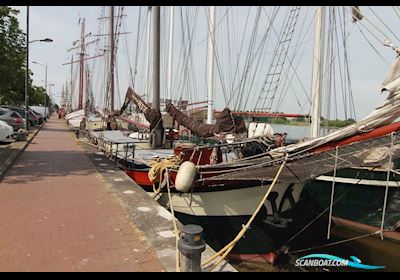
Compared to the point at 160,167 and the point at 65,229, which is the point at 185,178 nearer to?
the point at 160,167

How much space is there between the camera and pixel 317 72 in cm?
1198

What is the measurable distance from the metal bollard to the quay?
1.15ft

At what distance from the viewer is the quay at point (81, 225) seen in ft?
14.0

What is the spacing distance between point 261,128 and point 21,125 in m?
16.4

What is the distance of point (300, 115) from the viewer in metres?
15.0

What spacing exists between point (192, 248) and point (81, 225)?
2.38 meters

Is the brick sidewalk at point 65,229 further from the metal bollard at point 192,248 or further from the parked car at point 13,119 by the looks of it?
the parked car at point 13,119

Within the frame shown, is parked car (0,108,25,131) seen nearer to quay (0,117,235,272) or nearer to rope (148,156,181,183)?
quay (0,117,235,272)

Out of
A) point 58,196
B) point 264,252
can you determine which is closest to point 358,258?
point 264,252

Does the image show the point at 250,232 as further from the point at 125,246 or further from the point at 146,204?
the point at 125,246

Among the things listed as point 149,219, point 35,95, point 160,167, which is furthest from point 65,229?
point 35,95

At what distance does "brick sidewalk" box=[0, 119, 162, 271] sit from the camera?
423 cm

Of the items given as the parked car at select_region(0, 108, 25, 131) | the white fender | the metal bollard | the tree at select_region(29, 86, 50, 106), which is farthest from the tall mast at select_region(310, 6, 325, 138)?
the tree at select_region(29, 86, 50, 106)

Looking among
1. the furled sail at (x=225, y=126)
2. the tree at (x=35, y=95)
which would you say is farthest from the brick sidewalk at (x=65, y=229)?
the tree at (x=35, y=95)
